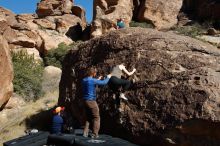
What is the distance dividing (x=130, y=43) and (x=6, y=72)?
347 inches

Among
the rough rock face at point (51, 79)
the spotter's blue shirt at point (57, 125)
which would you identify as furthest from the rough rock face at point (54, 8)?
the spotter's blue shirt at point (57, 125)

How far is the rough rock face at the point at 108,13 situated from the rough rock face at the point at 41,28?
373cm

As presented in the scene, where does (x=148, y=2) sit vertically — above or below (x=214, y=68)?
above

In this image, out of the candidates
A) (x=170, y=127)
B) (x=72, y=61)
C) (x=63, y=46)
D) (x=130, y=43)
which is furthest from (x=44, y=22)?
(x=170, y=127)

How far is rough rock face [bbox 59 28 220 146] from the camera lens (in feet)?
32.9

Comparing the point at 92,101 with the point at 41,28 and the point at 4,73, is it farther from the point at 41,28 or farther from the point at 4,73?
the point at 41,28

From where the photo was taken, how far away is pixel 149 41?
12391 mm

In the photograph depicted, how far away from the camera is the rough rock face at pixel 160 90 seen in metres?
10.0

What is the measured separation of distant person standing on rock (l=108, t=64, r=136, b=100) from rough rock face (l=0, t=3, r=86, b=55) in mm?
22835

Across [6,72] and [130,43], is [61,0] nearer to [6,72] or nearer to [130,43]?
[6,72]

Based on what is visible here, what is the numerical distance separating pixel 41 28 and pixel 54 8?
4.42 m

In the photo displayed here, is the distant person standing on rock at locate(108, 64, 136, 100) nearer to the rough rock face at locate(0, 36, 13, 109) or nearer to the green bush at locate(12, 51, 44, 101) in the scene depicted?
the rough rock face at locate(0, 36, 13, 109)

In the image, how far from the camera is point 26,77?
88.9 feet

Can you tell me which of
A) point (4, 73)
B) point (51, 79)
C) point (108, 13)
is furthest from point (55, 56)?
point (4, 73)
